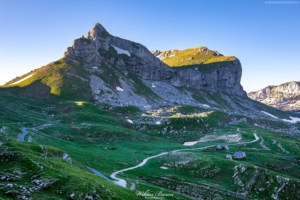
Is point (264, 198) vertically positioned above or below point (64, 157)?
below

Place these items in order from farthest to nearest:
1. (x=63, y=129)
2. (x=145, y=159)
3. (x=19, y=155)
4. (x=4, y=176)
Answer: (x=63, y=129), (x=145, y=159), (x=19, y=155), (x=4, y=176)

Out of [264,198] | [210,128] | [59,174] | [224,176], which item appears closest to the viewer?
[59,174]

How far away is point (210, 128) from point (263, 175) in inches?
3394

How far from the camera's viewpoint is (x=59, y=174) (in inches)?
1325

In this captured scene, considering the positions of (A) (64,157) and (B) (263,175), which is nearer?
(A) (64,157)

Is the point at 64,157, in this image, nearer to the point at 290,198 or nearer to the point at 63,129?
the point at 290,198

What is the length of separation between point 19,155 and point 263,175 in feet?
205

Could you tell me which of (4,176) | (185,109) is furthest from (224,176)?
(185,109)

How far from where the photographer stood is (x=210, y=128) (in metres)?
156


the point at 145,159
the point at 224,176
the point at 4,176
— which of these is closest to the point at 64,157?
the point at 4,176

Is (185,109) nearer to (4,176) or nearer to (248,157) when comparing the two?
(248,157)

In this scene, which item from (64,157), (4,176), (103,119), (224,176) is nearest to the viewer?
(4,176)

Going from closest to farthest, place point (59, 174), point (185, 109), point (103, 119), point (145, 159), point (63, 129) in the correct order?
point (59, 174)
point (145, 159)
point (63, 129)
point (103, 119)
point (185, 109)

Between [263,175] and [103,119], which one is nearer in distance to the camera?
[263,175]
